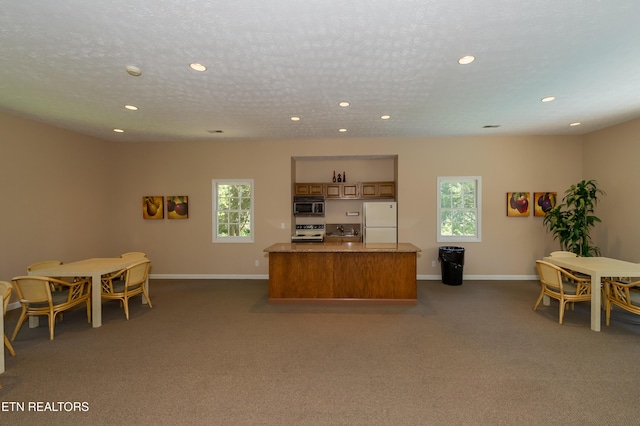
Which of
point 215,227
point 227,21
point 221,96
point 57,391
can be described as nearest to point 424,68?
point 227,21

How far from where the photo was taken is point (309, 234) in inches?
264

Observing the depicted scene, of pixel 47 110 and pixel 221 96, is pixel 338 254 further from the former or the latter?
pixel 47 110

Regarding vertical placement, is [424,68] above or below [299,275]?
above

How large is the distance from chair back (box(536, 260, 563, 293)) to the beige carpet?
49cm

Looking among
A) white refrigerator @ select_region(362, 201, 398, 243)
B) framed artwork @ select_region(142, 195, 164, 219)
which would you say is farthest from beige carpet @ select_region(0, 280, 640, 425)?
framed artwork @ select_region(142, 195, 164, 219)

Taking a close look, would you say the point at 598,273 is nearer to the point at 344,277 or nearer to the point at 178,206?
the point at 344,277

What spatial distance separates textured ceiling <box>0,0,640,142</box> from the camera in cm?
220

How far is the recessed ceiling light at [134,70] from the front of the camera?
9.93 ft

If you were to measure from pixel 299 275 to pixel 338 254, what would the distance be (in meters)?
0.75

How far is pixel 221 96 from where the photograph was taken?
384 cm

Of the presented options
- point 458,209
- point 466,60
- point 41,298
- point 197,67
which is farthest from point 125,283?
point 458,209

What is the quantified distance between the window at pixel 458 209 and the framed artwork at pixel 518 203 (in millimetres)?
683

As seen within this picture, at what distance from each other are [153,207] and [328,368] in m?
5.81

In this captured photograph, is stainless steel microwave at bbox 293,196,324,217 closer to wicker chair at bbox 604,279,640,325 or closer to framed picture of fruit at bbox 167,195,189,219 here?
framed picture of fruit at bbox 167,195,189,219
